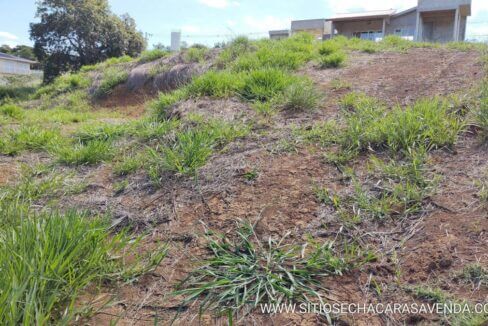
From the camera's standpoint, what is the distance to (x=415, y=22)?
2142 cm

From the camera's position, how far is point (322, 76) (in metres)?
4.51

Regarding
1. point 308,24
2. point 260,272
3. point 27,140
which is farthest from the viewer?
point 308,24

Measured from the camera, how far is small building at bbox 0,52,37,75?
36438mm

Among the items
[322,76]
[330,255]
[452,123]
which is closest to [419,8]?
[322,76]

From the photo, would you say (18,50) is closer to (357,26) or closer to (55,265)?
(357,26)

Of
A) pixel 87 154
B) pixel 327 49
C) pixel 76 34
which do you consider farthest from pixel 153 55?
pixel 76 34

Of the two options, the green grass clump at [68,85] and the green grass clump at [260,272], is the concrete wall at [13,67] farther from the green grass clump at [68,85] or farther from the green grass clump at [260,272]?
the green grass clump at [260,272]

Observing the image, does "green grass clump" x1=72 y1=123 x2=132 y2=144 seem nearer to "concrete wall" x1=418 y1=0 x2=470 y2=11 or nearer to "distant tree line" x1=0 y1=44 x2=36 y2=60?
"concrete wall" x1=418 y1=0 x2=470 y2=11

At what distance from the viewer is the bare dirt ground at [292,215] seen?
5.19 ft

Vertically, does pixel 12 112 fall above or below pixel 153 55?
below

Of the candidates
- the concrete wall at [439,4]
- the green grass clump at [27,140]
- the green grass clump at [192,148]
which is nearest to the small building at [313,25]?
the concrete wall at [439,4]

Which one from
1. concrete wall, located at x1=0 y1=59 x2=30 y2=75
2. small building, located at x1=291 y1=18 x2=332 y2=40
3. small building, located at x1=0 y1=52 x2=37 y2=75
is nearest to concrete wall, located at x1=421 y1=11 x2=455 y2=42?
small building, located at x1=291 y1=18 x2=332 y2=40

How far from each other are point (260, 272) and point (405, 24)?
23.8 meters

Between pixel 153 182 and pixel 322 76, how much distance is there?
267 centimetres
